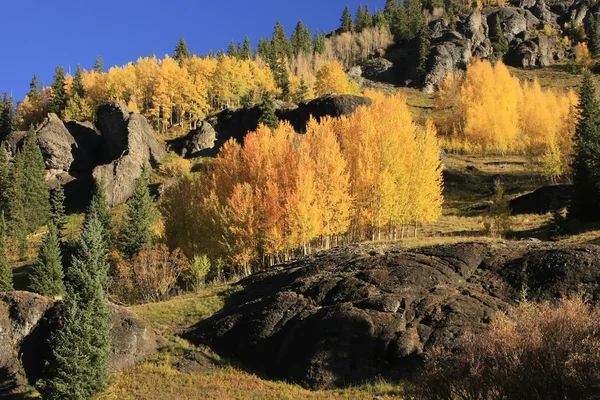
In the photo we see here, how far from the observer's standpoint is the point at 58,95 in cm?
9550

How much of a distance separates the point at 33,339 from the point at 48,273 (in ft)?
75.3

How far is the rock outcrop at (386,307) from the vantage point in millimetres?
17266

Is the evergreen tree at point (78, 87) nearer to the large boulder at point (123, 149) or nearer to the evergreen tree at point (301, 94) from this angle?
the large boulder at point (123, 149)

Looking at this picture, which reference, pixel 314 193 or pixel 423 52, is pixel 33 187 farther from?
pixel 423 52

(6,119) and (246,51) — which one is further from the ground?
(246,51)

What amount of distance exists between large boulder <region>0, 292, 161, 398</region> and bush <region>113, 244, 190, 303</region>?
13.6m

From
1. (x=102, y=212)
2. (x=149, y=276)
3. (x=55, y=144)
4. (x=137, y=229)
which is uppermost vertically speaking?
(x=55, y=144)

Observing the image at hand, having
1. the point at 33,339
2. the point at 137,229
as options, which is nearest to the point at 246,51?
the point at 137,229

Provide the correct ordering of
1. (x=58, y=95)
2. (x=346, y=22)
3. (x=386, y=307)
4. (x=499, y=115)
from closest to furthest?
(x=386, y=307) → (x=499, y=115) → (x=58, y=95) → (x=346, y=22)

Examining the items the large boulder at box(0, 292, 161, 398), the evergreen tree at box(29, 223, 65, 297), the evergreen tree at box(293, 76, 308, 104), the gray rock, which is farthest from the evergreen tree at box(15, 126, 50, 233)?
the large boulder at box(0, 292, 161, 398)

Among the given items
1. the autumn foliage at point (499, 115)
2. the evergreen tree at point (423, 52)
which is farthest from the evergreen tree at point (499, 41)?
the autumn foliage at point (499, 115)

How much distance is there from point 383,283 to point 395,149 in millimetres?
18869

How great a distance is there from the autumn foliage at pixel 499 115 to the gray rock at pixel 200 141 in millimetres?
40417

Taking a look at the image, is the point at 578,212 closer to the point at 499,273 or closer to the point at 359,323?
the point at 499,273
